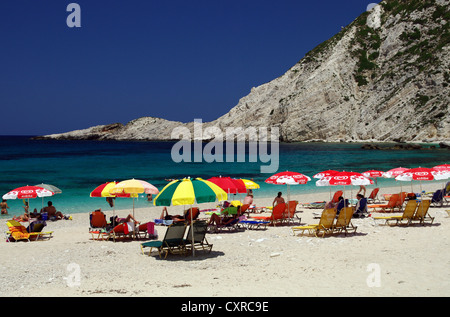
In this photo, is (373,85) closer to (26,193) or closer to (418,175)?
(418,175)

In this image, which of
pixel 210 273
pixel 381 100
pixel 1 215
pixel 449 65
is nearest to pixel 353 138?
pixel 381 100

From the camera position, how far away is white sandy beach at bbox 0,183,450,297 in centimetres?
762

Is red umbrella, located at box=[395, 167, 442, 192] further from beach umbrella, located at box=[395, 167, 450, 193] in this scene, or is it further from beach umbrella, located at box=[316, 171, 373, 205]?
beach umbrella, located at box=[316, 171, 373, 205]

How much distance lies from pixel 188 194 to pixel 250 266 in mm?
2132

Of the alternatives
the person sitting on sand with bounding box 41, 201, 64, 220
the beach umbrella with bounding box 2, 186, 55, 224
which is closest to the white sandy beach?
the beach umbrella with bounding box 2, 186, 55, 224

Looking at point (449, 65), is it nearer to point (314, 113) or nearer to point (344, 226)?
point (314, 113)

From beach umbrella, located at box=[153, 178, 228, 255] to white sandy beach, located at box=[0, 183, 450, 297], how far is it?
4.54 ft

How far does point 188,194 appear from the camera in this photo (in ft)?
33.5

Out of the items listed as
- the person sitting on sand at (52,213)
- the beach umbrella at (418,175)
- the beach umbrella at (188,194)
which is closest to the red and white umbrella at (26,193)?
the person sitting on sand at (52,213)

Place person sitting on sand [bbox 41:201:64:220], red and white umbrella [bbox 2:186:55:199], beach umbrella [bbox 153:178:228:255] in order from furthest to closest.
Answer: person sitting on sand [bbox 41:201:64:220] → red and white umbrella [bbox 2:186:55:199] → beach umbrella [bbox 153:178:228:255]

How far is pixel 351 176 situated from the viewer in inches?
573

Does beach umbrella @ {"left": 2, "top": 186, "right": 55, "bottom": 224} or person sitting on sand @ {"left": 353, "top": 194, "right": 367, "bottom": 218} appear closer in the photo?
beach umbrella @ {"left": 2, "top": 186, "right": 55, "bottom": 224}

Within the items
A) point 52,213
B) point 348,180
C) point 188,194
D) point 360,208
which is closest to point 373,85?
point 360,208

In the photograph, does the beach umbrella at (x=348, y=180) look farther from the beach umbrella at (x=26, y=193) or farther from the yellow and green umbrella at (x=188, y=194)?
the beach umbrella at (x=26, y=193)
